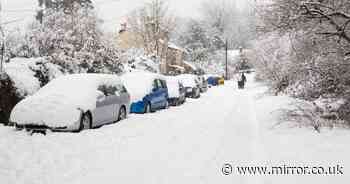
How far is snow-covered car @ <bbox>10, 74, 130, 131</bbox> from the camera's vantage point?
1068 cm

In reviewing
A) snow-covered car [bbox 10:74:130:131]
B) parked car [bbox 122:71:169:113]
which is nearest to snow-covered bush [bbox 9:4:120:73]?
parked car [bbox 122:71:169:113]

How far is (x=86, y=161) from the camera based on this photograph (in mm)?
7742

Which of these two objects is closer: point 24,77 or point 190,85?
point 24,77

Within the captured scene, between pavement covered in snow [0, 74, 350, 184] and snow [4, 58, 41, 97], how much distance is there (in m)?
2.87

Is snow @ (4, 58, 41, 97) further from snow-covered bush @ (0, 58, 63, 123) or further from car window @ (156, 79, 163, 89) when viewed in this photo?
car window @ (156, 79, 163, 89)

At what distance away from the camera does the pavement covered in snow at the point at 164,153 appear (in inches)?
260

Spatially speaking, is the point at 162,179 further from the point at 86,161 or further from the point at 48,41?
the point at 48,41

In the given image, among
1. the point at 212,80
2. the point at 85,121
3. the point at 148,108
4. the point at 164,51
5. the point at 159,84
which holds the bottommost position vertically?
the point at 212,80

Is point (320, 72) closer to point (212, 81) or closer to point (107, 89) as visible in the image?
point (107, 89)

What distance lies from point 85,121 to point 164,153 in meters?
→ 3.66

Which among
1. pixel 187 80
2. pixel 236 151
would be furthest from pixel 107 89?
pixel 187 80

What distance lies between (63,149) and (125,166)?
2.02 metres

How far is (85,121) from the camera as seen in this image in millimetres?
11406

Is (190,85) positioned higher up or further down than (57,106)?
further down
